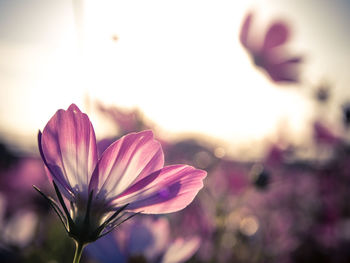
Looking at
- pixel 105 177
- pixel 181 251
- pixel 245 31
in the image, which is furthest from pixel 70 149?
pixel 245 31

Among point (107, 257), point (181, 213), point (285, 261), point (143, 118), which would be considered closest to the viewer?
point (107, 257)

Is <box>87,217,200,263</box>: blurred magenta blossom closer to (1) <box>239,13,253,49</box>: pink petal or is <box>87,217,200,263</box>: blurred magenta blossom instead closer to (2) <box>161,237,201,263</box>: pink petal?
(2) <box>161,237,201,263</box>: pink petal

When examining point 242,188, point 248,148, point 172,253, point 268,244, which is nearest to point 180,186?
point 172,253

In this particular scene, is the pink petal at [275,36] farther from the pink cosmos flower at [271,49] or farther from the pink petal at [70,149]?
the pink petal at [70,149]

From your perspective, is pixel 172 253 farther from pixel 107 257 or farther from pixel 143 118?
pixel 143 118

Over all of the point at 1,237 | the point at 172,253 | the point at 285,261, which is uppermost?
the point at 172,253

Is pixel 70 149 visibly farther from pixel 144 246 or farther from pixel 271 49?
pixel 271 49
